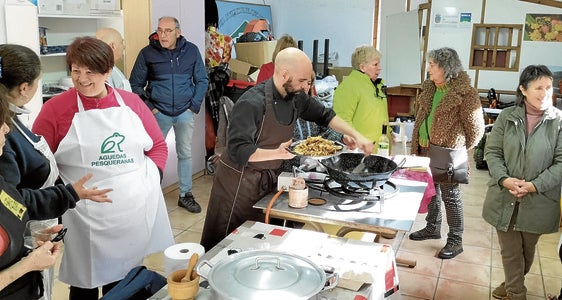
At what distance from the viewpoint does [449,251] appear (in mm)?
4043

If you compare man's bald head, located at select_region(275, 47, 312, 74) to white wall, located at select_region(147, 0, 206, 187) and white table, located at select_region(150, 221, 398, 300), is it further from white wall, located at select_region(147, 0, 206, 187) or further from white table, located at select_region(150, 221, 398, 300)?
white wall, located at select_region(147, 0, 206, 187)

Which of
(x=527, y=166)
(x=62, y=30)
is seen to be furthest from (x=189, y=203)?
(x=527, y=166)

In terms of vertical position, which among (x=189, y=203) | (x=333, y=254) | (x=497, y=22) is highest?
(x=497, y=22)

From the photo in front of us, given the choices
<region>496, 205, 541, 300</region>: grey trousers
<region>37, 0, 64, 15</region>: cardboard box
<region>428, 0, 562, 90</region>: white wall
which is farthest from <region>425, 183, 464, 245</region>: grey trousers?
<region>428, 0, 562, 90</region>: white wall

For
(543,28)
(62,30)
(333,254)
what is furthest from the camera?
(543,28)

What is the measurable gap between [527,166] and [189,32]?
370 cm

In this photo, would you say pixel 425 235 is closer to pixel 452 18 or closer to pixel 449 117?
pixel 449 117

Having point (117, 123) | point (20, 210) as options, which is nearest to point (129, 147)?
point (117, 123)

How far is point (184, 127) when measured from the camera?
16.2ft

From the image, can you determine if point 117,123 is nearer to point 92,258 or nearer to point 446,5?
point 92,258

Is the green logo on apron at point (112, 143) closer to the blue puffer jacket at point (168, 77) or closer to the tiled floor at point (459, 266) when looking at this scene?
the tiled floor at point (459, 266)

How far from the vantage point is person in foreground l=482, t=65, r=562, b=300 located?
2949mm

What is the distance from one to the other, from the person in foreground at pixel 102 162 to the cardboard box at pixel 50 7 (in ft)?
5.97

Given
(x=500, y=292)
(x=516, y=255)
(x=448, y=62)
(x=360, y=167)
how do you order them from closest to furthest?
(x=360, y=167)
(x=516, y=255)
(x=500, y=292)
(x=448, y=62)
